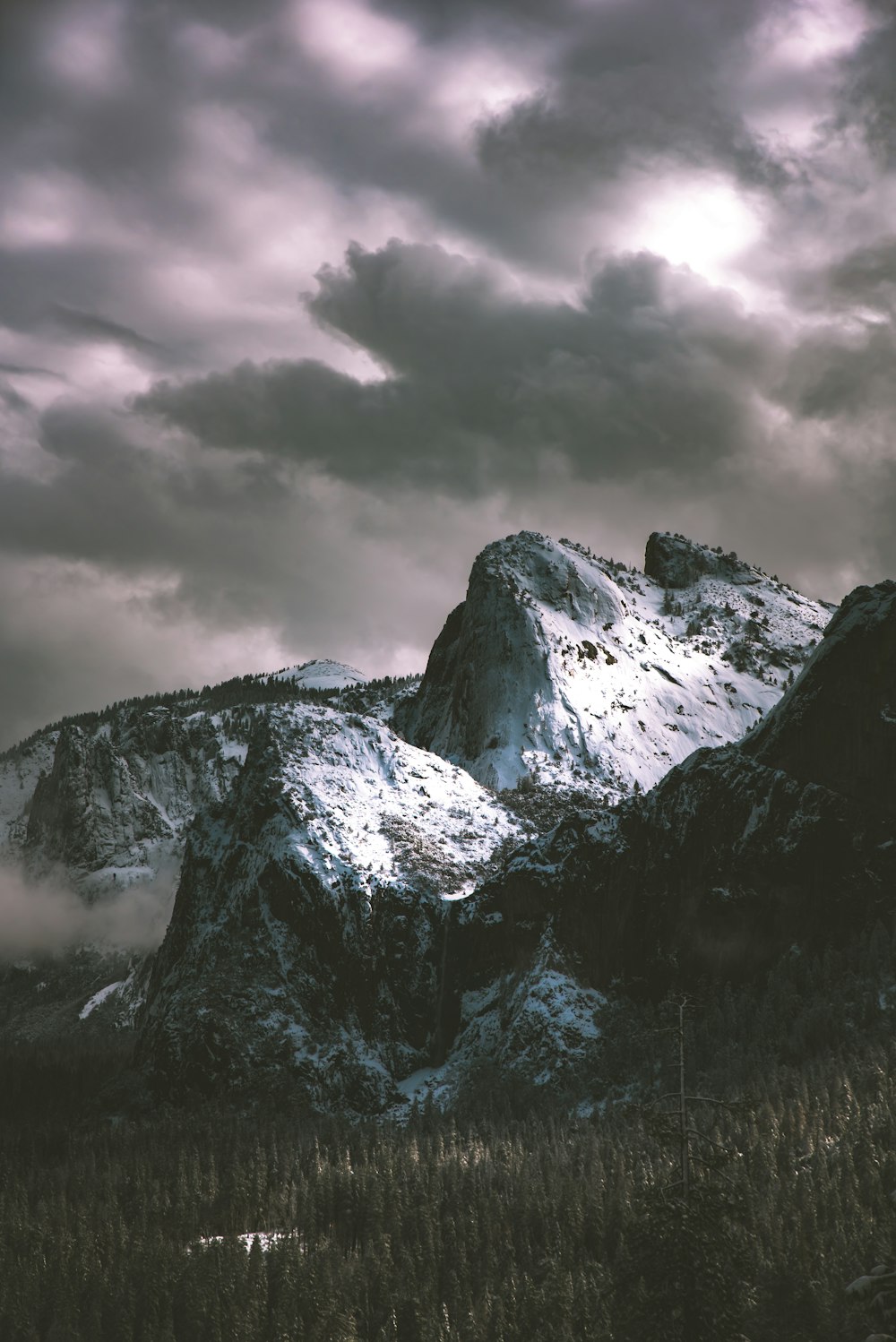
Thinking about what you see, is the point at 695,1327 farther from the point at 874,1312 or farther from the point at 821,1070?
the point at 821,1070

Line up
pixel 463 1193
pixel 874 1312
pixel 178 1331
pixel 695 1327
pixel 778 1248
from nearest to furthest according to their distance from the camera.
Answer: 1. pixel 695 1327
2. pixel 874 1312
3. pixel 778 1248
4. pixel 178 1331
5. pixel 463 1193

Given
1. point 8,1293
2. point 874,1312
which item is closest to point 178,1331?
point 8,1293

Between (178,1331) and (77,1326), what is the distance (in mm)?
11700

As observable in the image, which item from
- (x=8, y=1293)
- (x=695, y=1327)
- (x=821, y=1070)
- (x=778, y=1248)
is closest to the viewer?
(x=695, y=1327)

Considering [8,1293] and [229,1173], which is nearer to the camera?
[8,1293]

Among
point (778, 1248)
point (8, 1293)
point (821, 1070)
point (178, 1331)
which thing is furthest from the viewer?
point (821, 1070)

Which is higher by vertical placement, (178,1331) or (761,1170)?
(761,1170)

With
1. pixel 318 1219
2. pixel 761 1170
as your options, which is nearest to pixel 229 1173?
pixel 318 1219

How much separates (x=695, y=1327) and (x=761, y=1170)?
9932cm

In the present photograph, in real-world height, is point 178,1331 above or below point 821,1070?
below

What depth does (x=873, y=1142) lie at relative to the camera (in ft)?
485

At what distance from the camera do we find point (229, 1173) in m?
186

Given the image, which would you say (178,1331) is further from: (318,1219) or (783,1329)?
(783,1329)

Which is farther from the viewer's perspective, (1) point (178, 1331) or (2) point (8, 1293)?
(2) point (8, 1293)
